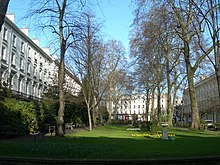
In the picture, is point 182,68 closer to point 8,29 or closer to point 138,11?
point 138,11

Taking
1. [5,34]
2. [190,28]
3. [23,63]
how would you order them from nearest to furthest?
[190,28], [5,34], [23,63]

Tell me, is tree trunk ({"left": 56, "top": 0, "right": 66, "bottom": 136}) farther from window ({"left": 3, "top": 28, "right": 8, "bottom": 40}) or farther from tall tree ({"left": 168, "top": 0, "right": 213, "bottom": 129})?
window ({"left": 3, "top": 28, "right": 8, "bottom": 40})

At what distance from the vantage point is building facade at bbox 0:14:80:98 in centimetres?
4003

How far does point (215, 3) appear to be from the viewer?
20812 mm

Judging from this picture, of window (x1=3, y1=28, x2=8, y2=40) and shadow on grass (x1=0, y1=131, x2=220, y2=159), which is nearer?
shadow on grass (x1=0, y1=131, x2=220, y2=159)

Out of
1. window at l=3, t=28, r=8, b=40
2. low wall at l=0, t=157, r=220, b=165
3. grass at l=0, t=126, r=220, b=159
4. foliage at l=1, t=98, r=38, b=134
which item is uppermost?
window at l=3, t=28, r=8, b=40

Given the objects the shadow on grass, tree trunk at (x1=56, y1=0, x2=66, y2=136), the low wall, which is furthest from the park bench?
the low wall

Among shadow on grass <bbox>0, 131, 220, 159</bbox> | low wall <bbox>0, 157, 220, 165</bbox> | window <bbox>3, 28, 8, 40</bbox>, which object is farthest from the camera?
window <bbox>3, 28, 8, 40</bbox>

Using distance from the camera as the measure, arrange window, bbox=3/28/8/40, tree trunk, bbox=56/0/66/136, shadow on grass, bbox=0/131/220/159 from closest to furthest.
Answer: shadow on grass, bbox=0/131/220/159
tree trunk, bbox=56/0/66/136
window, bbox=3/28/8/40

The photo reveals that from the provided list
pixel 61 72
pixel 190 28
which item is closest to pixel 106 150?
pixel 61 72

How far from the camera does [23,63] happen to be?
48969mm

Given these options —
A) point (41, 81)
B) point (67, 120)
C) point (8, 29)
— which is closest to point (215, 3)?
point (67, 120)

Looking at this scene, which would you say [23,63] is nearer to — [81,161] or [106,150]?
[106,150]

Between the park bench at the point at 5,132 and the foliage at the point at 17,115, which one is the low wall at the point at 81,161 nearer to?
the park bench at the point at 5,132
